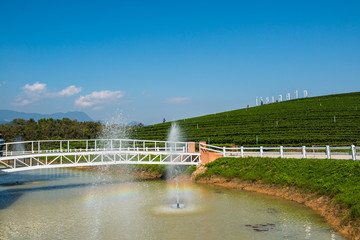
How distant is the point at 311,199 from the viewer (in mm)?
18984

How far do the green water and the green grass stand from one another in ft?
5.16

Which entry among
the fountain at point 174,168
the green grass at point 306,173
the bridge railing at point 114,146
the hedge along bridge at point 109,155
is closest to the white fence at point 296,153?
the green grass at point 306,173

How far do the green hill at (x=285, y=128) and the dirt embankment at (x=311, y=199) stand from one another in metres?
17.7

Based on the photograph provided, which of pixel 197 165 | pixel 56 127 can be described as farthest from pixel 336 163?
pixel 56 127

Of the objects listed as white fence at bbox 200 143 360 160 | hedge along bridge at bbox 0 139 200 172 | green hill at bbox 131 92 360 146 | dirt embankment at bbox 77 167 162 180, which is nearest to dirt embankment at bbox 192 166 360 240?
white fence at bbox 200 143 360 160

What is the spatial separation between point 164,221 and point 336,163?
10.7 meters

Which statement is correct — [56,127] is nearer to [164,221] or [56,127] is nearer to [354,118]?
[354,118]

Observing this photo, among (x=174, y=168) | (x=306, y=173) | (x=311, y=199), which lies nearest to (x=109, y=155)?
(x=174, y=168)

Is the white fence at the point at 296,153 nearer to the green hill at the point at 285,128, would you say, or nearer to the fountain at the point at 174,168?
the fountain at the point at 174,168

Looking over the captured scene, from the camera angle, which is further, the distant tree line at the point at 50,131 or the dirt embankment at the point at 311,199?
the distant tree line at the point at 50,131

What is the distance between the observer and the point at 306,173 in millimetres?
21234

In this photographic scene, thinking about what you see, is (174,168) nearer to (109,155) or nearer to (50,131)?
(109,155)

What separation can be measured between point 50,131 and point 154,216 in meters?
95.5

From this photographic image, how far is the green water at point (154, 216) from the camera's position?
14391 millimetres
